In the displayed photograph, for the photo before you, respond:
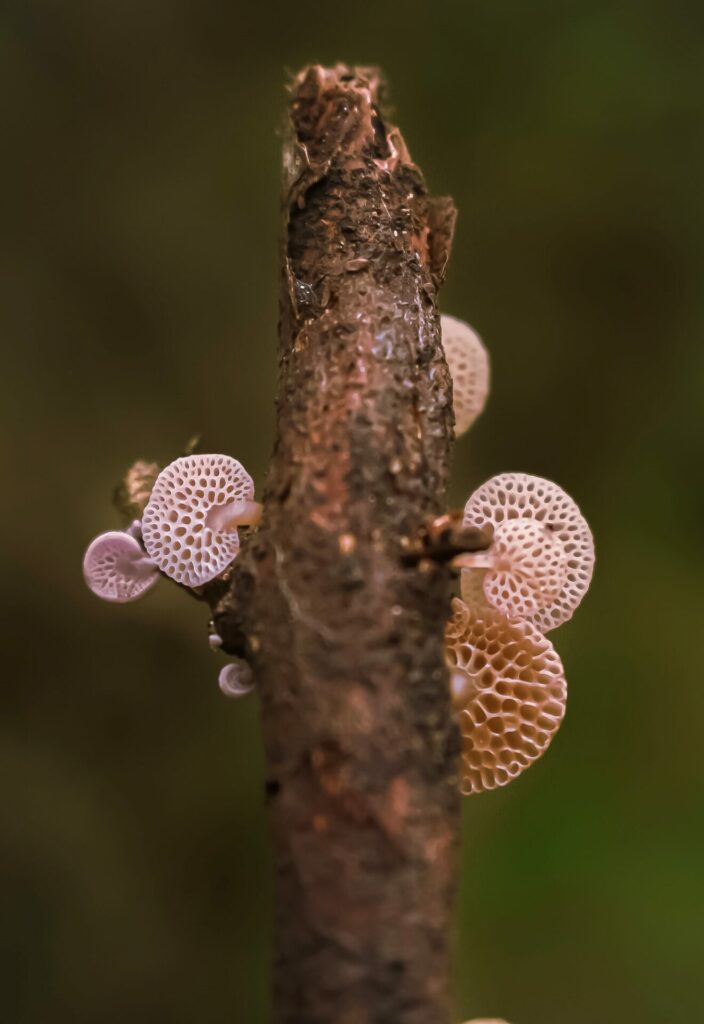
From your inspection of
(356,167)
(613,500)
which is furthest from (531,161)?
(356,167)

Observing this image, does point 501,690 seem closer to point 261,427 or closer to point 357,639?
point 357,639

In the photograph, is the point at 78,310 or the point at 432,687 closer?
the point at 432,687

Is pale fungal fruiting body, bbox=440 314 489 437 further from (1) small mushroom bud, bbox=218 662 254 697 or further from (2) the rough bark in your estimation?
(1) small mushroom bud, bbox=218 662 254 697

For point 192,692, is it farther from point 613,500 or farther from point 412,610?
point 412,610

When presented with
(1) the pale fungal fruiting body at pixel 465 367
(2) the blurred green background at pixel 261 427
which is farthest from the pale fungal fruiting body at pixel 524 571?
(2) the blurred green background at pixel 261 427

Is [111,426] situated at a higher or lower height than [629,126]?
lower
